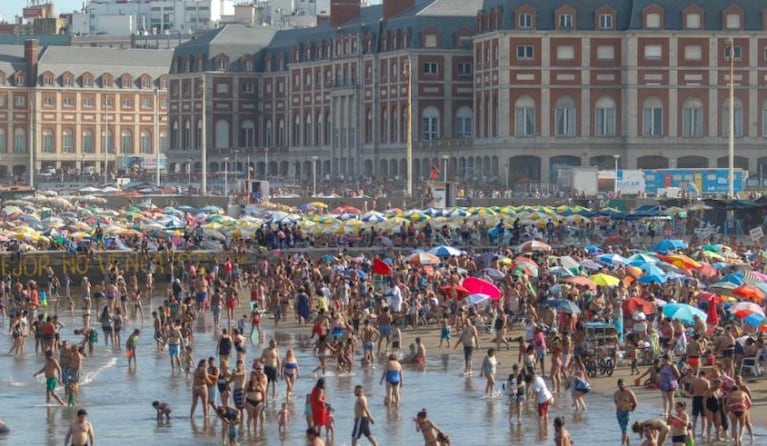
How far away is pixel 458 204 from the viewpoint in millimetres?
103625

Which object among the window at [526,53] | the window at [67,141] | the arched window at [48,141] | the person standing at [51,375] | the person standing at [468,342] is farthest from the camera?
the window at [67,141]

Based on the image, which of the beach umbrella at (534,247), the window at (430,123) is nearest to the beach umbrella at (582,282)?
the beach umbrella at (534,247)

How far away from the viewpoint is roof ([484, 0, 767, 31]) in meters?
119

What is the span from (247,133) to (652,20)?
162 feet

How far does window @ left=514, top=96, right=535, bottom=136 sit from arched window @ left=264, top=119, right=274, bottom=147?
41.1m

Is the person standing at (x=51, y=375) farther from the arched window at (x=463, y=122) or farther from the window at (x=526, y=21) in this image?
the arched window at (x=463, y=122)

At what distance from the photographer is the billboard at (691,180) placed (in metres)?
103

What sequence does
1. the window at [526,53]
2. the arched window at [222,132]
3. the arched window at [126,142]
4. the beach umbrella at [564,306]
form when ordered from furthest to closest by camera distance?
the arched window at [126,142]
the arched window at [222,132]
the window at [526,53]
the beach umbrella at [564,306]

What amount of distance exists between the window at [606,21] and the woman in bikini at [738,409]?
83348 mm

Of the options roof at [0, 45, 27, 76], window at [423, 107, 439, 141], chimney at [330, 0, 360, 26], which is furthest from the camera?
roof at [0, 45, 27, 76]

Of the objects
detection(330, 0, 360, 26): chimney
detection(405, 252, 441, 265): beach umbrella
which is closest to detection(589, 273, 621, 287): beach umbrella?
detection(405, 252, 441, 265): beach umbrella

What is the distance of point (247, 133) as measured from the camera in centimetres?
16075

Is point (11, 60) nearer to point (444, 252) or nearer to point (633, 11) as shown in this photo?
point (633, 11)

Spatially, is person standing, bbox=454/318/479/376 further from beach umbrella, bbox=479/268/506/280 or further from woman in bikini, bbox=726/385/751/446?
beach umbrella, bbox=479/268/506/280
